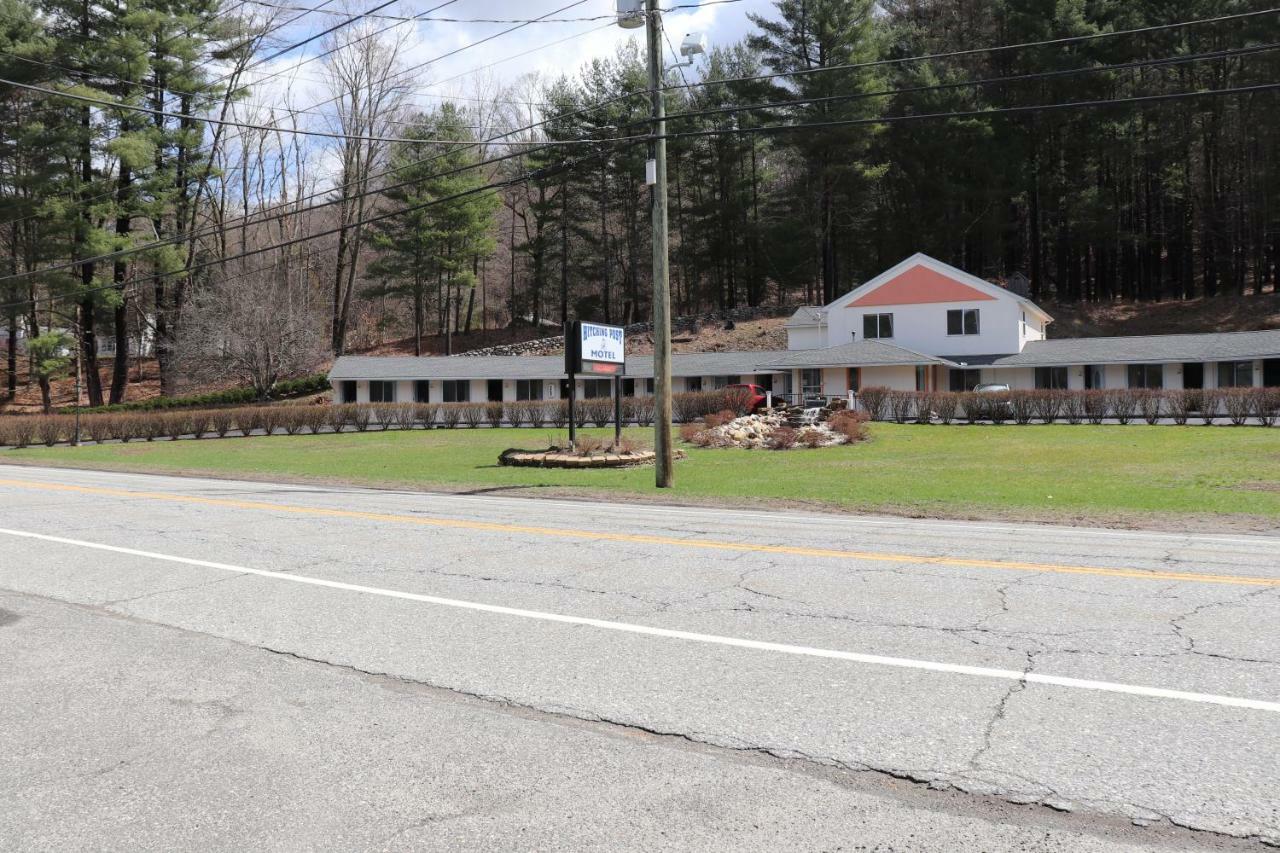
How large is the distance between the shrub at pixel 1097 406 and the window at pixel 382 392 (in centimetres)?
3966

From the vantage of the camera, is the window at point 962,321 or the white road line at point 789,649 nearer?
the white road line at point 789,649

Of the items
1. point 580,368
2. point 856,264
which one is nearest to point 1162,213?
point 856,264

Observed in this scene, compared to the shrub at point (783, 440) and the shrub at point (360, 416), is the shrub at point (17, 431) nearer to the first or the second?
the shrub at point (360, 416)

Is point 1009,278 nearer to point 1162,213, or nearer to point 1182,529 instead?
point 1162,213

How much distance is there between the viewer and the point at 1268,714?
181 inches

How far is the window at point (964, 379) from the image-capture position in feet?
166

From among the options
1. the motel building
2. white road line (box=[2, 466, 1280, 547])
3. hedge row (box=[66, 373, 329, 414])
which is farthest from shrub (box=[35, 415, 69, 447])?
white road line (box=[2, 466, 1280, 547])

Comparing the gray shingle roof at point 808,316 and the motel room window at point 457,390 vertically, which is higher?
the gray shingle roof at point 808,316

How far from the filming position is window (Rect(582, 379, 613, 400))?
56750 millimetres

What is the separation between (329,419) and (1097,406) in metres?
37.1

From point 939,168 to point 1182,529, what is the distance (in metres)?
60.0

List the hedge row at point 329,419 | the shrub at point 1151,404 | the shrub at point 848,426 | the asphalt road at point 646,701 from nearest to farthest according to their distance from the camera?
the asphalt road at point 646,701 → the shrub at point 848,426 → the shrub at point 1151,404 → the hedge row at point 329,419

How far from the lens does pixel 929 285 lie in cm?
5100

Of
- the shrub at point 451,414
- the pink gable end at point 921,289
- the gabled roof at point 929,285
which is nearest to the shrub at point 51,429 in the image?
the shrub at point 451,414
